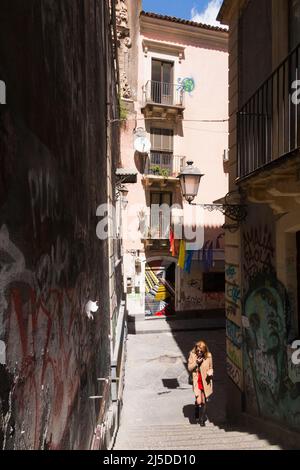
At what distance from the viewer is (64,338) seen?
2.53 metres

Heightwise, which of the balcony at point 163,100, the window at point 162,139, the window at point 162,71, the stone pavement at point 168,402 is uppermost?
the window at point 162,71

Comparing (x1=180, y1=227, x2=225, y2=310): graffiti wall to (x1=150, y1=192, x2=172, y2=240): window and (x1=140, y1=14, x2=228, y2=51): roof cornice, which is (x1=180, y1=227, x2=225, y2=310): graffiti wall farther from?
(x1=140, y1=14, x2=228, y2=51): roof cornice

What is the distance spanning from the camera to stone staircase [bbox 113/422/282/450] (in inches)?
219

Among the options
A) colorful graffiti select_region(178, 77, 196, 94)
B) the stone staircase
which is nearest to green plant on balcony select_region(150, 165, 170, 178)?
colorful graffiti select_region(178, 77, 196, 94)

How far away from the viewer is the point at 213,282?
19.5m

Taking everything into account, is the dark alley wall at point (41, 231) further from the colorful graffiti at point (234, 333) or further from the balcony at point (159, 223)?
the balcony at point (159, 223)

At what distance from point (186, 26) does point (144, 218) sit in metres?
10.3

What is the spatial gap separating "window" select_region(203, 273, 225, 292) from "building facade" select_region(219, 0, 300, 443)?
37.1 ft

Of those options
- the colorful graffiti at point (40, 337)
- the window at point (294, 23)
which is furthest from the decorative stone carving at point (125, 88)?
A: the colorful graffiti at point (40, 337)

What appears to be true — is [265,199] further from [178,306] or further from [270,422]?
[178,306]

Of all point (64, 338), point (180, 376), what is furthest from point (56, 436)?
point (180, 376)

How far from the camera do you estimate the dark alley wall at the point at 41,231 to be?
57.0 inches

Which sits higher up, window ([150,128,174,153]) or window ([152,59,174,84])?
window ([152,59,174,84])

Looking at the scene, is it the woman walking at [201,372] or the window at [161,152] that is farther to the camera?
the window at [161,152]
